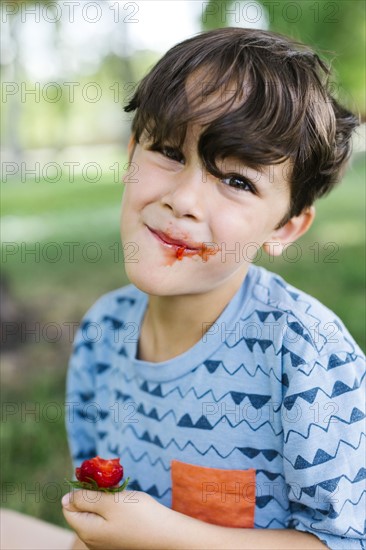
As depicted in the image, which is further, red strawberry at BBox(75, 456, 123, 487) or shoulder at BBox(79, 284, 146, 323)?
shoulder at BBox(79, 284, 146, 323)

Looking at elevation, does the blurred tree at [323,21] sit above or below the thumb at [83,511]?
above

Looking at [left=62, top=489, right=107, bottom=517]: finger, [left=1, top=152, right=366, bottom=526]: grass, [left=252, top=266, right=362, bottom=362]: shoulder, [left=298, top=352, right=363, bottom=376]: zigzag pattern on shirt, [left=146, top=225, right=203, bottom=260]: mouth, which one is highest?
[left=146, top=225, right=203, bottom=260]: mouth

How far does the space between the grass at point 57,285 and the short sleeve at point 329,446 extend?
1.33 meters

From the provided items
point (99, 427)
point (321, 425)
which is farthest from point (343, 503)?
point (99, 427)

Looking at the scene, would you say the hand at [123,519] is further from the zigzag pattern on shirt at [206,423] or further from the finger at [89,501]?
the zigzag pattern on shirt at [206,423]

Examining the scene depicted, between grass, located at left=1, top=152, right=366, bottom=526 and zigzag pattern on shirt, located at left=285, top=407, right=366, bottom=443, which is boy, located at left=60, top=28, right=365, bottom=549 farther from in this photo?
grass, located at left=1, top=152, right=366, bottom=526

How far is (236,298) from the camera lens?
1667 mm

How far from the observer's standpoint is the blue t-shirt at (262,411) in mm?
1412

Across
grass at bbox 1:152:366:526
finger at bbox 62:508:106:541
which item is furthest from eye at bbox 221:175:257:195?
grass at bbox 1:152:366:526

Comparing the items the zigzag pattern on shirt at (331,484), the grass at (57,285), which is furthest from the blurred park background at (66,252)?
the zigzag pattern on shirt at (331,484)

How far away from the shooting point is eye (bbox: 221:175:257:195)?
1.49m

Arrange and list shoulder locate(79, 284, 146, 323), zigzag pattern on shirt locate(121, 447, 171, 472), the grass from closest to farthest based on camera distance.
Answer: zigzag pattern on shirt locate(121, 447, 171, 472)
shoulder locate(79, 284, 146, 323)
the grass

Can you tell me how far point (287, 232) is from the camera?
67.7 inches

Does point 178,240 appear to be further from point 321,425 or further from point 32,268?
point 32,268
